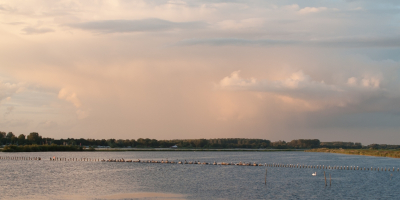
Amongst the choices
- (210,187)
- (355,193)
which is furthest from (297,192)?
(210,187)

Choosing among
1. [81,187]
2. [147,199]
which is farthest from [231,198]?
[81,187]

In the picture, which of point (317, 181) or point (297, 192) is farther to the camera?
point (317, 181)

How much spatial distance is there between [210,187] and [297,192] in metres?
12.6

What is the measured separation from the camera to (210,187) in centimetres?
6019

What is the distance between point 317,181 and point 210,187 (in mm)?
20912

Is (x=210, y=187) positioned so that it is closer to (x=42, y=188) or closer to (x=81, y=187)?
(x=81, y=187)

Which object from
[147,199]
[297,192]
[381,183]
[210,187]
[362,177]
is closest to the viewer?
[147,199]

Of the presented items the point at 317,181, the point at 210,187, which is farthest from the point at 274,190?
the point at 317,181

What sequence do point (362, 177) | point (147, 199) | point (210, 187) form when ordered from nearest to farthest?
point (147, 199)
point (210, 187)
point (362, 177)

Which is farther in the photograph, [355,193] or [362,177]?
[362,177]

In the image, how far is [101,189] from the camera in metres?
56.9

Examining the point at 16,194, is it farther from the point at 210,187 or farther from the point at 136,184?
the point at 210,187

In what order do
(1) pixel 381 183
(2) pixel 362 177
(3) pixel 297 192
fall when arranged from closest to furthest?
(3) pixel 297 192
(1) pixel 381 183
(2) pixel 362 177

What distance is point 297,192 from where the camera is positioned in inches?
2191
